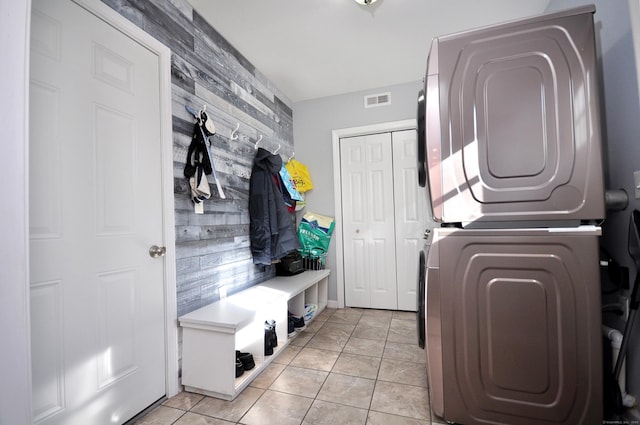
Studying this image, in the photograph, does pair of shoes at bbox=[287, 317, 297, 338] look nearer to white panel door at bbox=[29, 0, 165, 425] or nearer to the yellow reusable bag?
white panel door at bbox=[29, 0, 165, 425]

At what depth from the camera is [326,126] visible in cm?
336

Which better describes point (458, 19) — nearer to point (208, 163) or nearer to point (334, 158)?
point (334, 158)

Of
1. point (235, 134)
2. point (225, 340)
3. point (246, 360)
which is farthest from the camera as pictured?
point (235, 134)

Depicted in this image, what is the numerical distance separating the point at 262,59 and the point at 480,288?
2.57 metres

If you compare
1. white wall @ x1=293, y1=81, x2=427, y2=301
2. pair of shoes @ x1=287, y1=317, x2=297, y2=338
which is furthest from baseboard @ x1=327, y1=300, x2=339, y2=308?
pair of shoes @ x1=287, y1=317, x2=297, y2=338

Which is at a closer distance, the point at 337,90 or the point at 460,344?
the point at 460,344

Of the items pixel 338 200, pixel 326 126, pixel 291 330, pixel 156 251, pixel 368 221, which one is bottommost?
pixel 291 330

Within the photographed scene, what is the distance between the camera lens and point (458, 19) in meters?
2.11

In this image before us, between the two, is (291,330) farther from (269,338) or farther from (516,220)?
(516,220)

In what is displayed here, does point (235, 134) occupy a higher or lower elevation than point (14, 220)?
higher

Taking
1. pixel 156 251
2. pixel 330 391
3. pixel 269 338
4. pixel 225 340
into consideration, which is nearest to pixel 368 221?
pixel 269 338

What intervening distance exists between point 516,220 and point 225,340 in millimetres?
1637

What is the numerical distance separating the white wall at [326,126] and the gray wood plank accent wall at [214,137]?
0.76m

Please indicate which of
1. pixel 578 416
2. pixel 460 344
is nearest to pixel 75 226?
pixel 460 344
